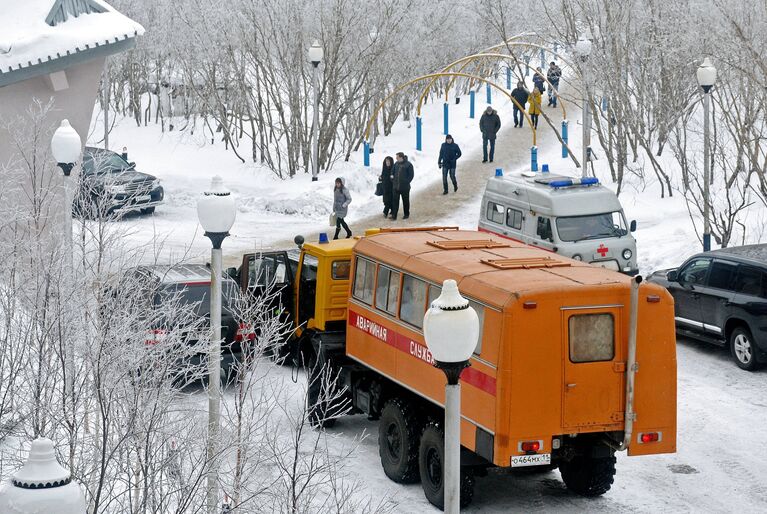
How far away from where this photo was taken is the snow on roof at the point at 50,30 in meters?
18.9

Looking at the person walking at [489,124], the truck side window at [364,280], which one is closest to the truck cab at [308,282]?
the truck side window at [364,280]

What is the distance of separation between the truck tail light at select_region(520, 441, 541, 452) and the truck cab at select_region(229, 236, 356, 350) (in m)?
4.43

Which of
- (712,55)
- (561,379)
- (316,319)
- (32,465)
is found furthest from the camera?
(712,55)

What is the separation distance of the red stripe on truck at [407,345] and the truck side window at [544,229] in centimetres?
635

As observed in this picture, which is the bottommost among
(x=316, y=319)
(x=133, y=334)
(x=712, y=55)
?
(x=316, y=319)

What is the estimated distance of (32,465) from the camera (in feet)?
18.9

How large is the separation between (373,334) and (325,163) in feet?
64.8

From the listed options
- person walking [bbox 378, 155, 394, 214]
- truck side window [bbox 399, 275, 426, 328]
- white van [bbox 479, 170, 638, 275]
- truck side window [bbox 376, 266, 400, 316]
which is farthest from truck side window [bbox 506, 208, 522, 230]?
truck side window [bbox 399, 275, 426, 328]

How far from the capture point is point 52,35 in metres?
19.2

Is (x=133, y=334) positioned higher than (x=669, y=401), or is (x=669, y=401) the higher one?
(x=133, y=334)

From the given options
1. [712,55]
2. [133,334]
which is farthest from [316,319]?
[712,55]

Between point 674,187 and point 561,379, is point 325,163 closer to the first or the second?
point 674,187

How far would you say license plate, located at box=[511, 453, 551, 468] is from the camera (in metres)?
12.3

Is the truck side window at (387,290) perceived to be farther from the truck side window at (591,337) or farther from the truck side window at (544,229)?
the truck side window at (544,229)
